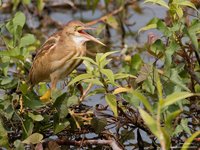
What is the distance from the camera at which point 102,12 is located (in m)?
7.79

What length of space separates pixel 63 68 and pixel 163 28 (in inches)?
28.2

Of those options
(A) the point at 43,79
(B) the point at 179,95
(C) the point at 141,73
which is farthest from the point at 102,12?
(B) the point at 179,95

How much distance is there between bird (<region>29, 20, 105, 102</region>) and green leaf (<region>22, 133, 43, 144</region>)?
1.56ft

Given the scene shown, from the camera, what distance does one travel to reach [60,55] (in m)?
4.34

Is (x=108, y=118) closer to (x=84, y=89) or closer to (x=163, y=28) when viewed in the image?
(x=84, y=89)

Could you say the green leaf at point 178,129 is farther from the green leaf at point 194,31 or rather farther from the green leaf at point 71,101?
the green leaf at point 71,101

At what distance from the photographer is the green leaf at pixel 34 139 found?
3.81 meters

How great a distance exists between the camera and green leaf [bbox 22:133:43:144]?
3.81 meters

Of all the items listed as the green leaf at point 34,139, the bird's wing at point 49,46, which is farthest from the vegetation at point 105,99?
the bird's wing at point 49,46

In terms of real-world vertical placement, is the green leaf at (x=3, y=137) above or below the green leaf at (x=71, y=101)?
below

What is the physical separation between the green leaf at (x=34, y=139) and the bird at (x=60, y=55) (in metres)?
0.48

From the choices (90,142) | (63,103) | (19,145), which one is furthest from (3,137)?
(90,142)

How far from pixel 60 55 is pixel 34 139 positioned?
25.4 inches

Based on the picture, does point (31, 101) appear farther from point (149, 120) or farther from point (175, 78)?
point (149, 120)
